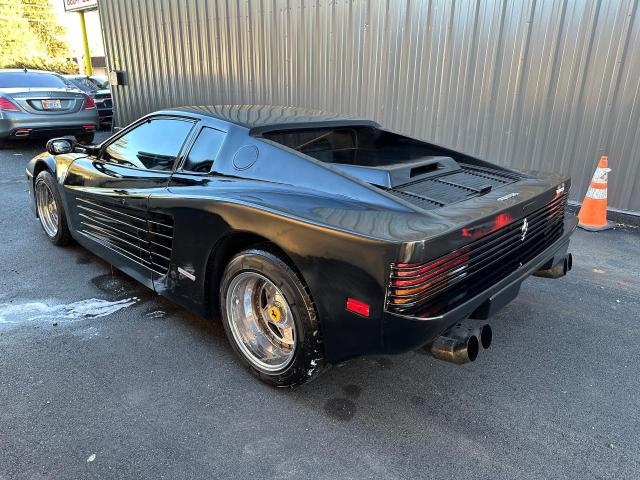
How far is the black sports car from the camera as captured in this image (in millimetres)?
1992

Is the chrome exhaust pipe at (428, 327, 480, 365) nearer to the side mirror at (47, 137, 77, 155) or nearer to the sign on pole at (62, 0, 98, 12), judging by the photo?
the side mirror at (47, 137, 77, 155)

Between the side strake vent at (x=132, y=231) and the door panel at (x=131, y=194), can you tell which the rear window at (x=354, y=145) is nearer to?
the door panel at (x=131, y=194)

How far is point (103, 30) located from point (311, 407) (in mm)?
11796

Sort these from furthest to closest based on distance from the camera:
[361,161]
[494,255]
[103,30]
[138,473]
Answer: [103,30]
[361,161]
[494,255]
[138,473]

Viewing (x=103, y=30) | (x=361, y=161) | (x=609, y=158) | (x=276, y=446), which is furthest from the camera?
(x=103, y=30)

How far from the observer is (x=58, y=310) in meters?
3.38

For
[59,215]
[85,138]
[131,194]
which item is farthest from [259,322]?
[85,138]

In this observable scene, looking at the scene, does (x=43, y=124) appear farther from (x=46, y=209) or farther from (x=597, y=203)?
(x=597, y=203)

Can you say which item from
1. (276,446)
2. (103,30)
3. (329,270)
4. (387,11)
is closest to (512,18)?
(387,11)

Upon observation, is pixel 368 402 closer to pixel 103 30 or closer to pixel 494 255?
pixel 494 255

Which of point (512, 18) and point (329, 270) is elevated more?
point (512, 18)

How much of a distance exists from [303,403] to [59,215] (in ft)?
10.4

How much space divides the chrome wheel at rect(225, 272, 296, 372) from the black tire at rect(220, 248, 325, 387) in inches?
3.0

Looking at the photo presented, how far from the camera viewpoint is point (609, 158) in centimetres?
550
